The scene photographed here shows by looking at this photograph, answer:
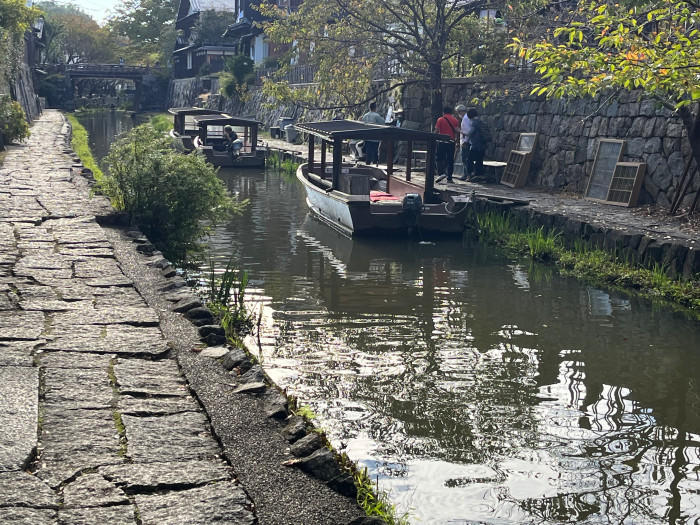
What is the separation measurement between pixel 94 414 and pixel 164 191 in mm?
5795

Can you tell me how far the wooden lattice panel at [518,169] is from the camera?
667 inches

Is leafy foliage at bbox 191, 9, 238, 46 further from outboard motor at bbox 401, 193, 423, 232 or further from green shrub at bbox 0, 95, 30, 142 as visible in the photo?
outboard motor at bbox 401, 193, 423, 232

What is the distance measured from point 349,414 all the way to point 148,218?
506 cm

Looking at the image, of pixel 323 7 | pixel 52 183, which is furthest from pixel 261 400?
pixel 323 7

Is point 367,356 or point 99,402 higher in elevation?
point 99,402

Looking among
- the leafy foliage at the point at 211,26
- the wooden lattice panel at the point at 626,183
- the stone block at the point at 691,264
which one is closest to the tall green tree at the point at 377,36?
the wooden lattice panel at the point at 626,183

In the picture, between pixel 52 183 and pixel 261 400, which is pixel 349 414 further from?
pixel 52 183

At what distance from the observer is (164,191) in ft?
32.4

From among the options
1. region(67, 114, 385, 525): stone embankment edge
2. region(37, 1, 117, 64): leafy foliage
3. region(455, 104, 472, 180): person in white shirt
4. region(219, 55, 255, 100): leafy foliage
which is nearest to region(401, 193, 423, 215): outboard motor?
region(455, 104, 472, 180): person in white shirt

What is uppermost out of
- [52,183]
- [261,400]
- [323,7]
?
[323,7]

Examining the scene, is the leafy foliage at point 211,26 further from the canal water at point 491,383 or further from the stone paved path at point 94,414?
the stone paved path at point 94,414

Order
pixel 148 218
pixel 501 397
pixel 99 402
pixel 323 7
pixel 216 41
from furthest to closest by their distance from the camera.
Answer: pixel 216 41 < pixel 323 7 < pixel 148 218 < pixel 501 397 < pixel 99 402

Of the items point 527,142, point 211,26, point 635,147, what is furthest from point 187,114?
point 211,26

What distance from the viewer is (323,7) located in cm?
1998
